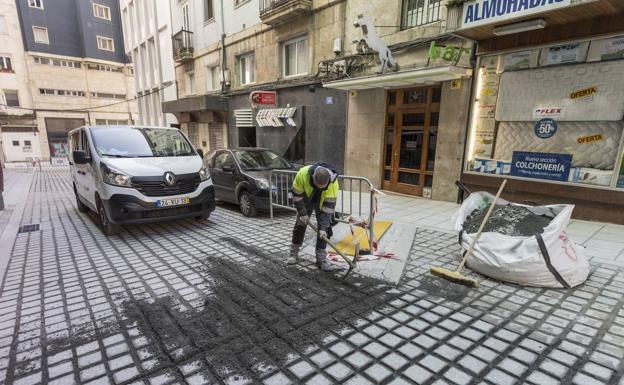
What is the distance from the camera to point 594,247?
16.6ft

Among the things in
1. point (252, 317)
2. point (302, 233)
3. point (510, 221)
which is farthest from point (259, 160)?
point (510, 221)

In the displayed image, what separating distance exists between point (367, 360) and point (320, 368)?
1.26 ft

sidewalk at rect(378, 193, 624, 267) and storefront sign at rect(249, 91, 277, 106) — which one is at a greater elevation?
storefront sign at rect(249, 91, 277, 106)

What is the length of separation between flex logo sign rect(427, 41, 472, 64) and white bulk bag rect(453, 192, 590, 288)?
518 cm

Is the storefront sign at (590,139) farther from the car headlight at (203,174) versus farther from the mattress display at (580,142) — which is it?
the car headlight at (203,174)

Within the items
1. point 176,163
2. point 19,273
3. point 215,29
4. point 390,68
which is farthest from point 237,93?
point 19,273

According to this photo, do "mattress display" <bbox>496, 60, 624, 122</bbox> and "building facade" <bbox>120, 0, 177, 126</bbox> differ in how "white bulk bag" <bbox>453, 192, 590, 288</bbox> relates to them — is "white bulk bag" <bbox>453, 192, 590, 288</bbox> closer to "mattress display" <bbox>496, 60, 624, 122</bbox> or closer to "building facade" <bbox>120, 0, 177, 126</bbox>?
"mattress display" <bbox>496, 60, 624, 122</bbox>

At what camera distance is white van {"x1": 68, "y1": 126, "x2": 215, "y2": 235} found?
17.9 feet

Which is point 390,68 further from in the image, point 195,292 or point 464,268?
point 195,292

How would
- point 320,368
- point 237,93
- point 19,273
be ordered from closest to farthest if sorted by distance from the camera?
point 320,368, point 19,273, point 237,93

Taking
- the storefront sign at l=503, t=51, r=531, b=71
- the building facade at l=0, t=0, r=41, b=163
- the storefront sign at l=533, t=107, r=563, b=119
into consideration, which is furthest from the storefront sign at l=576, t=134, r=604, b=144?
the building facade at l=0, t=0, r=41, b=163

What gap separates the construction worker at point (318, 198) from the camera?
400 cm

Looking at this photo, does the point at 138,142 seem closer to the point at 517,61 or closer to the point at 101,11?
the point at 517,61

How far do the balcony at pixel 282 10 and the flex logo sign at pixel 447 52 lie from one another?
5131 mm
